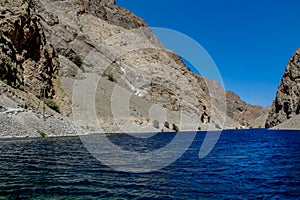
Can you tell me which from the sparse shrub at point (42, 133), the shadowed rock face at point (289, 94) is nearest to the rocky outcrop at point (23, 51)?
the sparse shrub at point (42, 133)

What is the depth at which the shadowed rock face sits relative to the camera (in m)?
149

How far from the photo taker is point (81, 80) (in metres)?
72.6

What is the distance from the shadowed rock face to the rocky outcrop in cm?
12346

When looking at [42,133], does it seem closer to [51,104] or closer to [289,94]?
[51,104]

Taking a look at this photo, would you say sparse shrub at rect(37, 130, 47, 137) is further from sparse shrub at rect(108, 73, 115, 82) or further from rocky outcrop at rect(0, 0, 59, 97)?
sparse shrub at rect(108, 73, 115, 82)

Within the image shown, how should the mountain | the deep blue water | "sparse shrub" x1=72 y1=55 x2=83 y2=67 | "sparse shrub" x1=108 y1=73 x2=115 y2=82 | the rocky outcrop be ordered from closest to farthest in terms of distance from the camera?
the deep blue water
the mountain
the rocky outcrop
"sparse shrub" x1=72 y1=55 x2=83 y2=67
"sparse shrub" x1=108 y1=73 x2=115 y2=82

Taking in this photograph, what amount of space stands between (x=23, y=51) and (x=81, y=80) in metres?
17.3

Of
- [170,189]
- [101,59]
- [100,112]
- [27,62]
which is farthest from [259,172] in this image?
[101,59]

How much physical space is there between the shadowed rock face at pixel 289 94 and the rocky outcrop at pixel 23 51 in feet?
405

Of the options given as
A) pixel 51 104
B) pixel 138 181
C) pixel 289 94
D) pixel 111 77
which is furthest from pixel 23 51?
pixel 289 94

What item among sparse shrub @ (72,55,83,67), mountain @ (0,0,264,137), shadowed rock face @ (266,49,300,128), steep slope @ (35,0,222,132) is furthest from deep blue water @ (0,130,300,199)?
shadowed rock face @ (266,49,300,128)

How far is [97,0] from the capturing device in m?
158

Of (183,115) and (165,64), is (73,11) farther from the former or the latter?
(183,115)

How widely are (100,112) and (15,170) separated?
46.3 m
